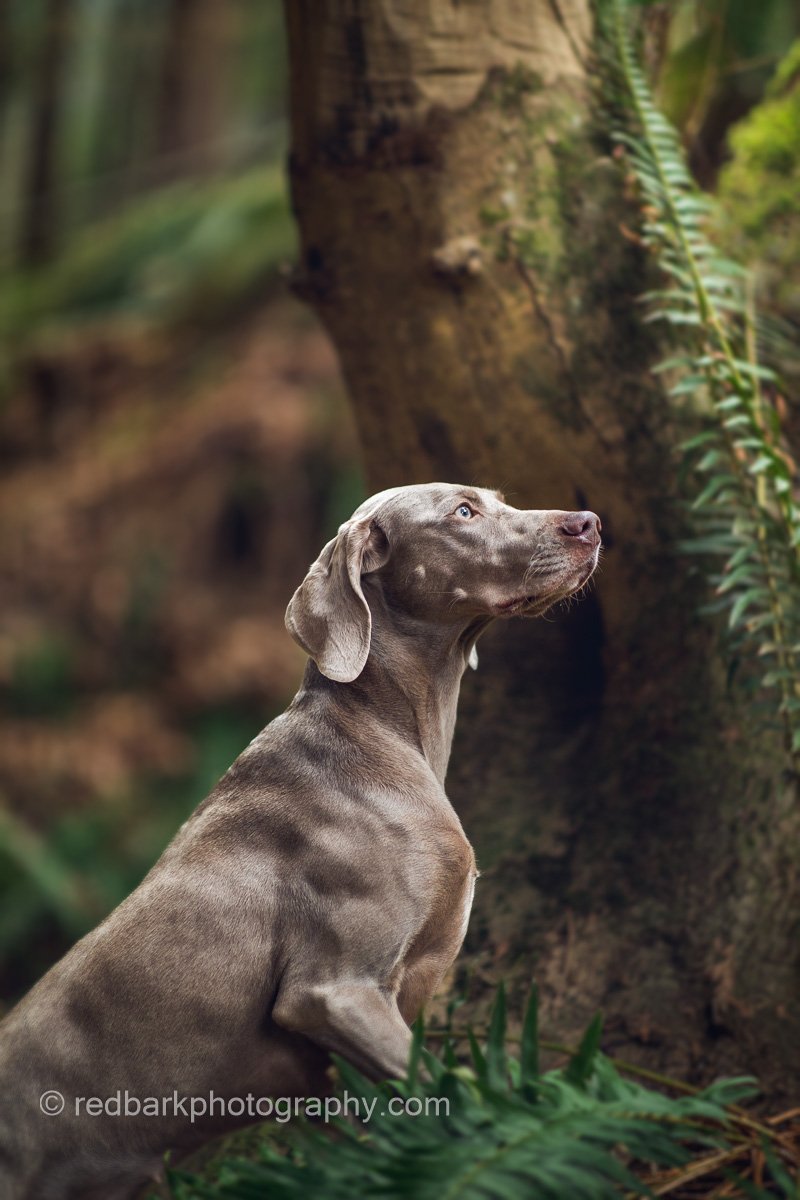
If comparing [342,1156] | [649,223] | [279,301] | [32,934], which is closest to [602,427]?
[649,223]

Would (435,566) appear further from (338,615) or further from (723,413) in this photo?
(723,413)

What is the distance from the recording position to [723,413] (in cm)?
423

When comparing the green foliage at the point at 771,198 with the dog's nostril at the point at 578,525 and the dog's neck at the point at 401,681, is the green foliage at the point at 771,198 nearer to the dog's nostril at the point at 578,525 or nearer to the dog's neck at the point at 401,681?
the dog's nostril at the point at 578,525

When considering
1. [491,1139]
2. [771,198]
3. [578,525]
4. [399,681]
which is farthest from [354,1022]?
[771,198]

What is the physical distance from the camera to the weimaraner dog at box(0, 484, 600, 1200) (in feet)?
10.8

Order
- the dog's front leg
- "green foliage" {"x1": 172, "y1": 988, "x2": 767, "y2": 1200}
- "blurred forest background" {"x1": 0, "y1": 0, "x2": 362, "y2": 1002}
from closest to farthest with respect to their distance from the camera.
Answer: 1. "green foliage" {"x1": 172, "y1": 988, "x2": 767, "y2": 1200}
2. the dog's front leg
3. "blurred forest background" {"x1": 0, "y1": 0, "x2": 362, "y2": 1002}

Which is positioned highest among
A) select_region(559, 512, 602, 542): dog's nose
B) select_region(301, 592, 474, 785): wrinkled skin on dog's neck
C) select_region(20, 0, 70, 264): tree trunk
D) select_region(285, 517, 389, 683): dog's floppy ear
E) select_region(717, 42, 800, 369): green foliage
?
select_region(20, 0, 70, 264): tree trunk

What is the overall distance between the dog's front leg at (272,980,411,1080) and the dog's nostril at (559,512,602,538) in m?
1.36

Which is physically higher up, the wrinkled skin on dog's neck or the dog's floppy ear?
the dog's floppy ear

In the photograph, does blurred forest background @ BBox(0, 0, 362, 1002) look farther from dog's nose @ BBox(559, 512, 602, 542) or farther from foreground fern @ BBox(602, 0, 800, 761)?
dog's nose @ BBox(559, 512, 602, 542)

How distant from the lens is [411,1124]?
9.09 feet

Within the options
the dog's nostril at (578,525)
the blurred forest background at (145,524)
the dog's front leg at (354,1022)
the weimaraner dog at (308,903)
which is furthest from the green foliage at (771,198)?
the blurred forest background at (145,524)

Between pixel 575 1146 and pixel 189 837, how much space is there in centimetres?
140

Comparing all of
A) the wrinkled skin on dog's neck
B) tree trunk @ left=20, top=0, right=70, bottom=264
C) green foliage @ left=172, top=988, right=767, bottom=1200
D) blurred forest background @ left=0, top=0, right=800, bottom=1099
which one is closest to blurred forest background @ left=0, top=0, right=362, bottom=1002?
blurred forest background @ left=0, top=0, right=800, bottom=1099
